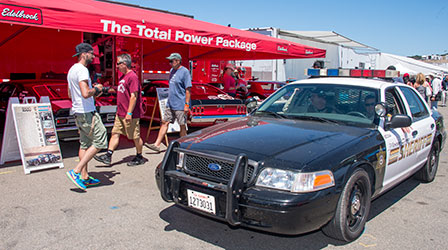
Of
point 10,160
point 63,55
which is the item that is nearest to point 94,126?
point 10,160

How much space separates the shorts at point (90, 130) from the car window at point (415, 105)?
3.94 meters

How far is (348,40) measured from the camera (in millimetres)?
27859

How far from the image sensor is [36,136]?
234 inches

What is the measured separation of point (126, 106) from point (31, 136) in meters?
1.51

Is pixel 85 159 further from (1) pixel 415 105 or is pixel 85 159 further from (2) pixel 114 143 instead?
(1) pixel 415 105

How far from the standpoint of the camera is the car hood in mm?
3287

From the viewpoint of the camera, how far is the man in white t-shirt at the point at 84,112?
188 inches

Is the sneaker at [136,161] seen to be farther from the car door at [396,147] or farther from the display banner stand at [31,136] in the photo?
the car door at [396,147]

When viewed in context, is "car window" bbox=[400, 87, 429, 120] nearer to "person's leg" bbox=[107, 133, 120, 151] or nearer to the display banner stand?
"person's leg" bbox=[107, 133, 120, 151]

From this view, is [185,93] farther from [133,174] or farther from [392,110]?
[392,110]

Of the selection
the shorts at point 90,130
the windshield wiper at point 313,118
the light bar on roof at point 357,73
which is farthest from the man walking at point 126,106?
the light bar on roof at point 357,73

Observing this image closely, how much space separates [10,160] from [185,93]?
3.07 m

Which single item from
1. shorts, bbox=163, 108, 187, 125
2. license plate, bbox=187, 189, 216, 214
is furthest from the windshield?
shorts, bbox=163, 108, 187, 125

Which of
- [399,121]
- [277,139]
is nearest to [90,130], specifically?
[277,139]
